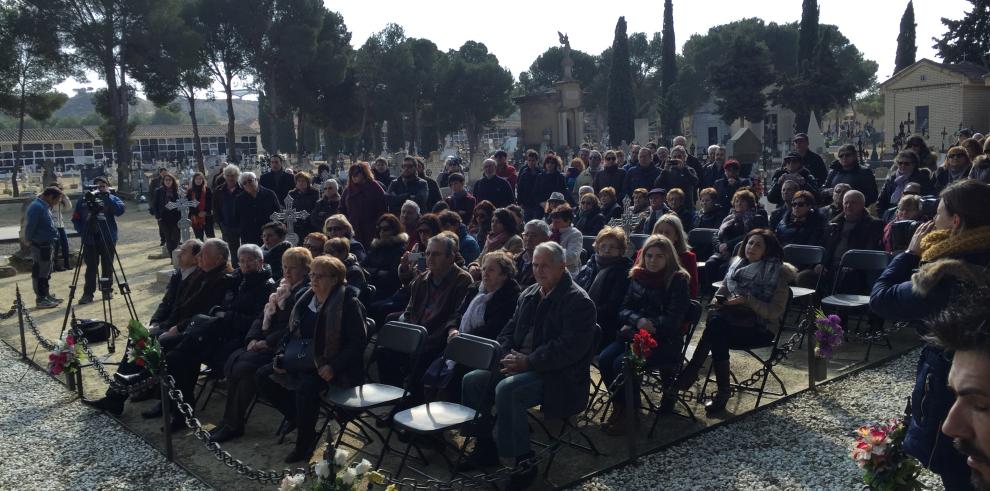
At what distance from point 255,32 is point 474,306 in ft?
124

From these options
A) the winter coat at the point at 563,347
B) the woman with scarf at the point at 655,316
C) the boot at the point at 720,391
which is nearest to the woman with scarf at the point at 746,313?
the boot at the point at 720,391

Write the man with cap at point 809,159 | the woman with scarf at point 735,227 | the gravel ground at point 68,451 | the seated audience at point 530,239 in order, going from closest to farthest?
the gravel ground at point 68,451 < the seated audience at point 530,239 < the woman with scarf at point 735,227 < the man with cap at point 809,159

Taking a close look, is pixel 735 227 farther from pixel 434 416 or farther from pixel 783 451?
pixel 434 416

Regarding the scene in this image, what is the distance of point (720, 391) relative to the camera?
6.25 m

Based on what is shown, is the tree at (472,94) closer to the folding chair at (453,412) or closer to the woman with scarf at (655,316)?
the woman with scarf at (655,316)

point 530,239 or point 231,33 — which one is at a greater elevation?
point 231,33

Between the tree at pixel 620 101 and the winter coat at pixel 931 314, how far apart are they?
45.8 meters

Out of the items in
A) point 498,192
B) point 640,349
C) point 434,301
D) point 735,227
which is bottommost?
point 640,349

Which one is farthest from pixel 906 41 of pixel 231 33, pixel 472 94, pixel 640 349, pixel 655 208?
pixel 640 349

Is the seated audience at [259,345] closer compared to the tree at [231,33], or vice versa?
the seated audience at [259,345]

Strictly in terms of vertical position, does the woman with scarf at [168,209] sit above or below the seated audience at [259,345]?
above

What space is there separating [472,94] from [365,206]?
46.7 m

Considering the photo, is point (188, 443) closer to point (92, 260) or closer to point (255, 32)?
point (92, 260)

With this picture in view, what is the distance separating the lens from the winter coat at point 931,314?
3135 millimetres
